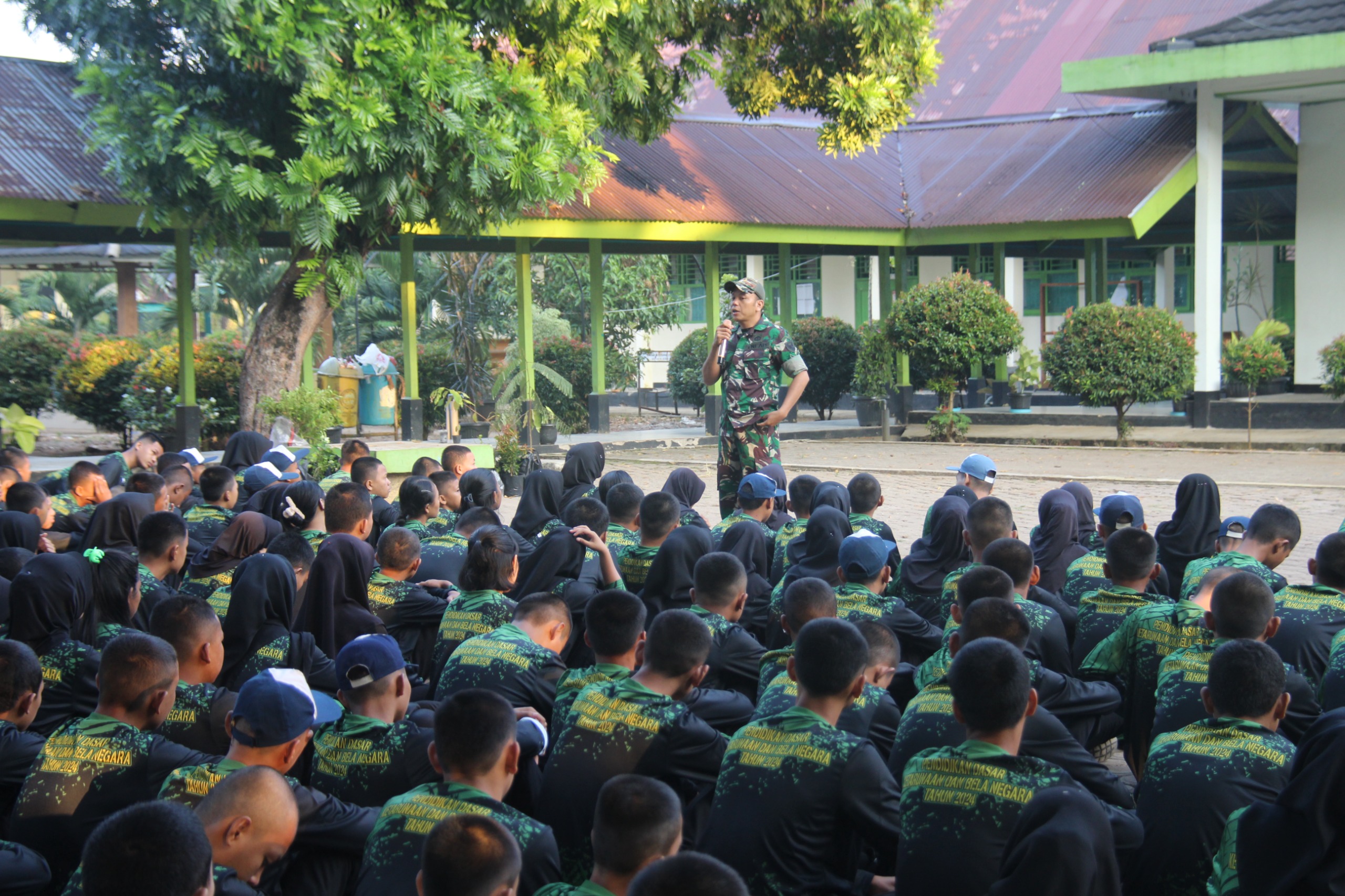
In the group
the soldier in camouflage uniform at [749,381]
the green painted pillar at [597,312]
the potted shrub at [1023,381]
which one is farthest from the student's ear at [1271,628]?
the green painted pillar at [597,312]

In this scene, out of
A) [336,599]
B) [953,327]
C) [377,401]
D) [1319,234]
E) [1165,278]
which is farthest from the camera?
[1165,278]

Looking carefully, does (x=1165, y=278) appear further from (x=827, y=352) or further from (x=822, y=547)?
(x=822, y=547)

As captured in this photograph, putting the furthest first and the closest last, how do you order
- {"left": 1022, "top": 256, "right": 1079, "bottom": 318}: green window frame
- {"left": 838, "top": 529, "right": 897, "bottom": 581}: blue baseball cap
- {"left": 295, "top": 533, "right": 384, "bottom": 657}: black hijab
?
{"left": 1022, "top": 256, "right": 1079, "bottom": 318}: green window frame, {"left": 295, "top": 533, "right": 384, "bottom": 657}: black hijab, {"left": 838, "top": 529, "right": 897, "bottom": 581}: blue baseball cap

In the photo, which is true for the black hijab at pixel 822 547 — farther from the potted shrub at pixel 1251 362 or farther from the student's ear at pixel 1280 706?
the potted shrub at pixel 1251 362

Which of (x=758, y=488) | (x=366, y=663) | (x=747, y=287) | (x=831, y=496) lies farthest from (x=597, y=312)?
(x=366, y=663)

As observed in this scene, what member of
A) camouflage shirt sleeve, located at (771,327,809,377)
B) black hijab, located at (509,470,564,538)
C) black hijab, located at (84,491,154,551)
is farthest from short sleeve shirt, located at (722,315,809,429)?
black hijab, located at (84,491,154,551)

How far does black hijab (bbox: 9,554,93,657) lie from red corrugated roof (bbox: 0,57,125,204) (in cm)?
835

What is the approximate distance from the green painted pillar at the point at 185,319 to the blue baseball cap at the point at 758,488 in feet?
30.6

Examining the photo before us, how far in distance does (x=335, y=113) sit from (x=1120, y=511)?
7.00 meters

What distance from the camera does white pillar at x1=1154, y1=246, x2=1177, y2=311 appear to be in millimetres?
25609

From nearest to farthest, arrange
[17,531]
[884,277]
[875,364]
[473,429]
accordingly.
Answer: [17,531] → [473,429] → [875,364] → [884,277]

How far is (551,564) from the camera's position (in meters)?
5.56

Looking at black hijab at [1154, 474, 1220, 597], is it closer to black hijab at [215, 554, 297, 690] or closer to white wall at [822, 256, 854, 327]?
black hijab at [215, 554, 297, 690]

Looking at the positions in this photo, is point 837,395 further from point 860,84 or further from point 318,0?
point 318,0
